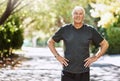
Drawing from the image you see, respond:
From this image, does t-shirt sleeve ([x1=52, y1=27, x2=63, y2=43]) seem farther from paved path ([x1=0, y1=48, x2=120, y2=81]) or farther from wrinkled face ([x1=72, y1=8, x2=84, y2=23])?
paved path ([x1=0, y1=48, x2=120, y2=81])

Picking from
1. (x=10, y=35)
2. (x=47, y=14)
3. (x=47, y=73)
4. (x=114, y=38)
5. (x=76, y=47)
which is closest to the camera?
(x=76, y=47)

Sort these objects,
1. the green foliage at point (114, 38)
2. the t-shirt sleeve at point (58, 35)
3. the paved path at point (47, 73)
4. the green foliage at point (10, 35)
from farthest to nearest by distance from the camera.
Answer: the green foliage at point (114, 38) < the green foliage at point (10, 35) < the paved path at point (47, 73) < the t-shirt sleeve at point (58, 35)

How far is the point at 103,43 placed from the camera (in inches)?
252

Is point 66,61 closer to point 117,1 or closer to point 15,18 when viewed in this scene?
point 117,1

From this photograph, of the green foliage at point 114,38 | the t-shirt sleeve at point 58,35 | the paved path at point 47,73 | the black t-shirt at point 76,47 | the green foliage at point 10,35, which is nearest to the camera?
the black t-shirt at point 76,47

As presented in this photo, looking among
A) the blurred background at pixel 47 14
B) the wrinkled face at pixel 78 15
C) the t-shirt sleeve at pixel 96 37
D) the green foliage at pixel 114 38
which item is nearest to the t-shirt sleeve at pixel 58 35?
the wrinkled face at pixel 78 15

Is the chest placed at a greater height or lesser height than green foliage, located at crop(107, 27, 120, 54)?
greater

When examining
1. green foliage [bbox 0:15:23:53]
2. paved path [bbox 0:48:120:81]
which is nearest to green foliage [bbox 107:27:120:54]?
green foliage [bbox 0:15:23:53]

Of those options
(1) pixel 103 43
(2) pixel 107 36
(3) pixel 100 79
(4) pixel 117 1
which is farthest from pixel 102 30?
(1) pixel 103 43

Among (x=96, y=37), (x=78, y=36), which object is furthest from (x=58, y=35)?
(x=96, y=37)

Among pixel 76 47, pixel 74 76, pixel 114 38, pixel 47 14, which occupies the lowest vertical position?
pixel 114 38

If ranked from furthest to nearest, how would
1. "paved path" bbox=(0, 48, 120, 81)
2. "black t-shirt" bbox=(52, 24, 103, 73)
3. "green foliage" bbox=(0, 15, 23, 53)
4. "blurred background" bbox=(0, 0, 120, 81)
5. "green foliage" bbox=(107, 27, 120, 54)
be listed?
1. "green foliage" bbox=(107, 27, 120, 54)
2. "green foliage" bbox=(0, 15, 23, 53)
3. "blurred background" bbox=(0, 0, 120, 81)
4. "paved path" bbox=(0, 48, 120, 81)
5. "black t-shirt" bbox=(52, 24, 103, 73)

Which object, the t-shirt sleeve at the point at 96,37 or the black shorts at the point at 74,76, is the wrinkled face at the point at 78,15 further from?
the black shorts at the point at 74,76

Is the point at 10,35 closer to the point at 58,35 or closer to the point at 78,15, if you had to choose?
the point at 58,35
